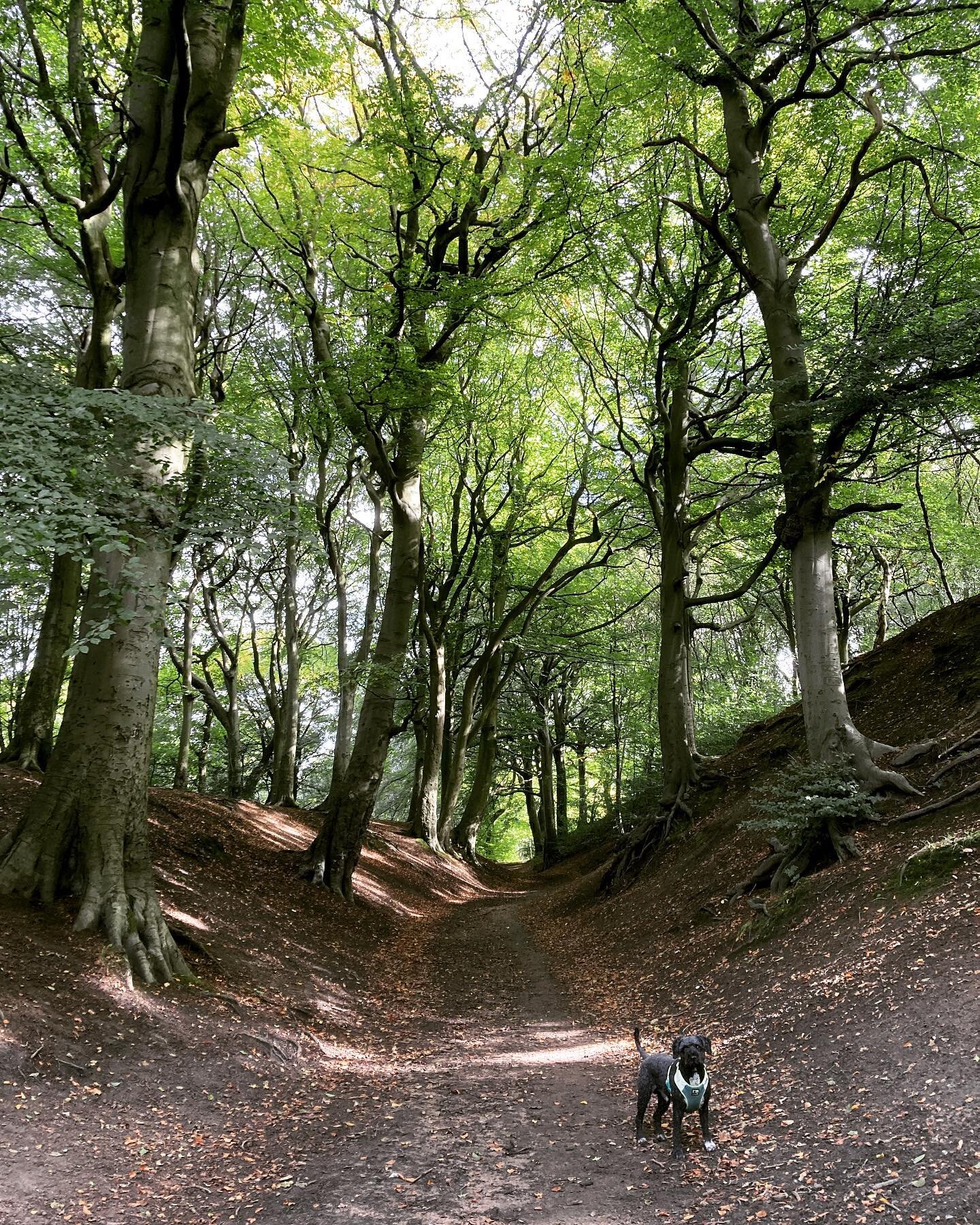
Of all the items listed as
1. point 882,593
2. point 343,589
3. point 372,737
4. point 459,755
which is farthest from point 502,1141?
point 459,755

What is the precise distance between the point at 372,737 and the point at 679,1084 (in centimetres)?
871

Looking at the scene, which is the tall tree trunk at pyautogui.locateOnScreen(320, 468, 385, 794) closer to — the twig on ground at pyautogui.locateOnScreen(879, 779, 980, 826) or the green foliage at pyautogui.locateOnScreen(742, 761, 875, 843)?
the green foliage at pyautogui.locateOnScreen(742, 761, 875, 843)

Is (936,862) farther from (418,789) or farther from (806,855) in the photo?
(418,789)

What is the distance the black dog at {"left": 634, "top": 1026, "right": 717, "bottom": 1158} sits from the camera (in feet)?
12.0

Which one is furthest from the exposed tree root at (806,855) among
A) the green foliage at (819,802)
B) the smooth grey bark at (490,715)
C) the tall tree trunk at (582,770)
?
the tall tree trunk at (582,770)

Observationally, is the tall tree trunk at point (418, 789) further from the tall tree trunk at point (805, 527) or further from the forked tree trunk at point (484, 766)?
the tall tree trunk at point (805, 527)

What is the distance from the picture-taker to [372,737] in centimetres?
1192

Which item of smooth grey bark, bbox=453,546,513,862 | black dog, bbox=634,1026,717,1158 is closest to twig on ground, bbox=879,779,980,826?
black dog, bbox=634,1026,717,1158

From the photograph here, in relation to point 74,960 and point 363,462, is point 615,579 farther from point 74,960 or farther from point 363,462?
point 74,960

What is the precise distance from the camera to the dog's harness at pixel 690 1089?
3.68m

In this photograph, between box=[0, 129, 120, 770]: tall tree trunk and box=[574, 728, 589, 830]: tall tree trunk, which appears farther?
box=[574, 728, 589, 830]: tall tree trunk

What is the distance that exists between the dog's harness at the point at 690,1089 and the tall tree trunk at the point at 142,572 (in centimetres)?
419

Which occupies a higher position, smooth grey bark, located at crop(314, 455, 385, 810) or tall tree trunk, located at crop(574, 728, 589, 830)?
smooth grey bark, located at crop(314, 455, 385, 810)

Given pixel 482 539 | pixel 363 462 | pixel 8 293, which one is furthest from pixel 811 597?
pixel 8 293
